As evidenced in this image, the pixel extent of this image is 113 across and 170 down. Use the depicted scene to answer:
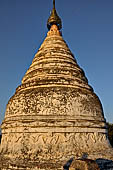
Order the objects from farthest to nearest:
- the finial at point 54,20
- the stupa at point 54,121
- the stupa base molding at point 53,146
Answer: the finial at point 54,20 → the stupa at point 54,121 → the stupa base molding at point 53,146

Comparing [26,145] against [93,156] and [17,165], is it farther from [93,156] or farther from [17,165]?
[93,156]

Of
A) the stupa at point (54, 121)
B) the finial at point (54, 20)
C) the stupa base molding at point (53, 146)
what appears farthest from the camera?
the finial at point (54, 20)

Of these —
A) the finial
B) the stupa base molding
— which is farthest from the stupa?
the finial

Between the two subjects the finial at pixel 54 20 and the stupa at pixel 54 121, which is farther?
the finial at pixel 54 20

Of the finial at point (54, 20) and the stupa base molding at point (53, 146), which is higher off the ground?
the finial at point (54, 20)

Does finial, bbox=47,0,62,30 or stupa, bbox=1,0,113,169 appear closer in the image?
stupa, bbox=1,0,113,169

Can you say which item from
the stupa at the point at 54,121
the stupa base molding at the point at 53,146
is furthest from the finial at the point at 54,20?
the stupa base molding at the point at 53,146

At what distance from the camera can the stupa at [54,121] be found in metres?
7.61

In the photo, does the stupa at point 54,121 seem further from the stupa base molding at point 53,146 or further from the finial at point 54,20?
the finial at point 54,20

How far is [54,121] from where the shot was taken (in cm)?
786

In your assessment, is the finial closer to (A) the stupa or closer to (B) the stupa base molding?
(A) the stupa

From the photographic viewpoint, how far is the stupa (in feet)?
25.0

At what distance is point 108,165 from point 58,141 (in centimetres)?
257

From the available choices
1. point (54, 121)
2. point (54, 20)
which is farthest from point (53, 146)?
point (54, 20)
